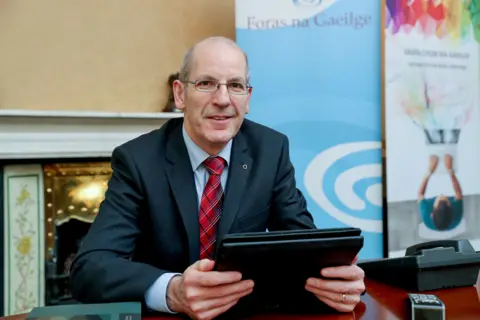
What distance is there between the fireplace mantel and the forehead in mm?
1128

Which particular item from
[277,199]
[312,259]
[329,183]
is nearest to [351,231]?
[312,259]

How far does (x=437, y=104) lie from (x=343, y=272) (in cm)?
192

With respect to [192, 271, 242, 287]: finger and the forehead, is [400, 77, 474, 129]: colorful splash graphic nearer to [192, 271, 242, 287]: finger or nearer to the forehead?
the forehead

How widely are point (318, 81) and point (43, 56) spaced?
1.38m

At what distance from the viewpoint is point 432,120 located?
8.16ft

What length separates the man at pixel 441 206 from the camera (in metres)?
2.50

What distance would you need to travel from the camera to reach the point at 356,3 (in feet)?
7.49

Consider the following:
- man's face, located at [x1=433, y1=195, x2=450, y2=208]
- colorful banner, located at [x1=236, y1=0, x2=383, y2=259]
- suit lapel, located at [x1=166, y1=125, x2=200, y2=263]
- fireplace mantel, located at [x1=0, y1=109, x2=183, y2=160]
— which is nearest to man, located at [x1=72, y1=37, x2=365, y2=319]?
suit lapel, located at [x1=166, y1=125, x2=200, y2=263]

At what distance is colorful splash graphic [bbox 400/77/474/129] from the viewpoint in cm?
244

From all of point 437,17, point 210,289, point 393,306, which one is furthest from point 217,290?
point 437,17

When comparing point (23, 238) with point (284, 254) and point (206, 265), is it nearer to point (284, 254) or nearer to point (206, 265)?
point (206, 265)

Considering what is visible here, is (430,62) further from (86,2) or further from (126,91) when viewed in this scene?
(86,2)

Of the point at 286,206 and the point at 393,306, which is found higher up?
the point at 286,206

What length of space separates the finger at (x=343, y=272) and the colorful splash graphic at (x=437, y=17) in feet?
5.94
